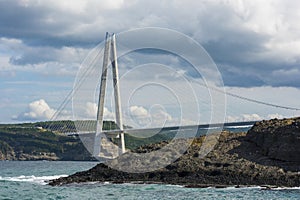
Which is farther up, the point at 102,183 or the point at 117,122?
the point at 117,122

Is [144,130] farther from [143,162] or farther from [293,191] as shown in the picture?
[293,191]

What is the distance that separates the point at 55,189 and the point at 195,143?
15.8m

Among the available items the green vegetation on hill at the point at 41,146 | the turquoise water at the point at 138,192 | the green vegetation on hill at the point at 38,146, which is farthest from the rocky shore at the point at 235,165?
the green vegetation on hill at the point at 38,146

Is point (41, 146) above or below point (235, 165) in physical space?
above

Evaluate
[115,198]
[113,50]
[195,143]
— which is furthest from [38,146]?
[115,198]

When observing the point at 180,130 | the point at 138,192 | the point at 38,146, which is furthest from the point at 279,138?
the point at 38,146

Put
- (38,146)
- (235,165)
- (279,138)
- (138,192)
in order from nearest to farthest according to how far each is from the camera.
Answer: (138,192) < (235,165) < (279,138) < (38,146)

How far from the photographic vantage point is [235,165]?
50.3 metres

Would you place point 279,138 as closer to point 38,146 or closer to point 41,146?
point 41,146

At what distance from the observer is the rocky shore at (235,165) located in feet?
158

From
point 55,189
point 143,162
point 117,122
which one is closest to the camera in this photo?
point 55,189

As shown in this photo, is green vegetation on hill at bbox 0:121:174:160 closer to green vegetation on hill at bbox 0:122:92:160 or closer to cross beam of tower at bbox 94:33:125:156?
green vegetation on hill at bbox 0:122:92:160

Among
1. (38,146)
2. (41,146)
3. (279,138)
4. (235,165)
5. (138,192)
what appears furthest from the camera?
(38,146)

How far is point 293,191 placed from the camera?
42.2 metres
